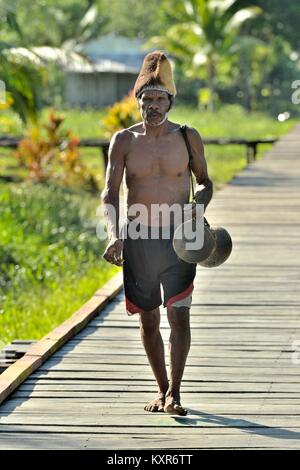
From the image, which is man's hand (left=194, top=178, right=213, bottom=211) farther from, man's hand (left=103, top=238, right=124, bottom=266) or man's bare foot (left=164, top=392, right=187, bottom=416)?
man's bare foot (left=164, top=392, right=187, bottom=416)

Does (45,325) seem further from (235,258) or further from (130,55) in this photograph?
(130,55)

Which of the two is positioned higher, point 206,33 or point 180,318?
point 206,33

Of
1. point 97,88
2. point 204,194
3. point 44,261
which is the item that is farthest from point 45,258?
point 97,88

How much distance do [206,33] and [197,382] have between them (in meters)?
38.5

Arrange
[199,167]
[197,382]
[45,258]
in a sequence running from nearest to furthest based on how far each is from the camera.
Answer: [199,167] → [197,382] → [45,258]

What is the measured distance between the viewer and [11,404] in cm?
604

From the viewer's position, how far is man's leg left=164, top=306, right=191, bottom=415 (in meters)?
5.79

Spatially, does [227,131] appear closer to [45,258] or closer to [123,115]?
[123,115]

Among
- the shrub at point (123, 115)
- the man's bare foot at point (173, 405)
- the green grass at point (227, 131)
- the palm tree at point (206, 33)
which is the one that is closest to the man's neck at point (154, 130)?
the man's bare foot at point (173, 405)

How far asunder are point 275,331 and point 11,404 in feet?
7.20

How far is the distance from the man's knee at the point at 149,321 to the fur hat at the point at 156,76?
3.31ft

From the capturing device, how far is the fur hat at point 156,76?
5688mm

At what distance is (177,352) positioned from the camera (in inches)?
228
